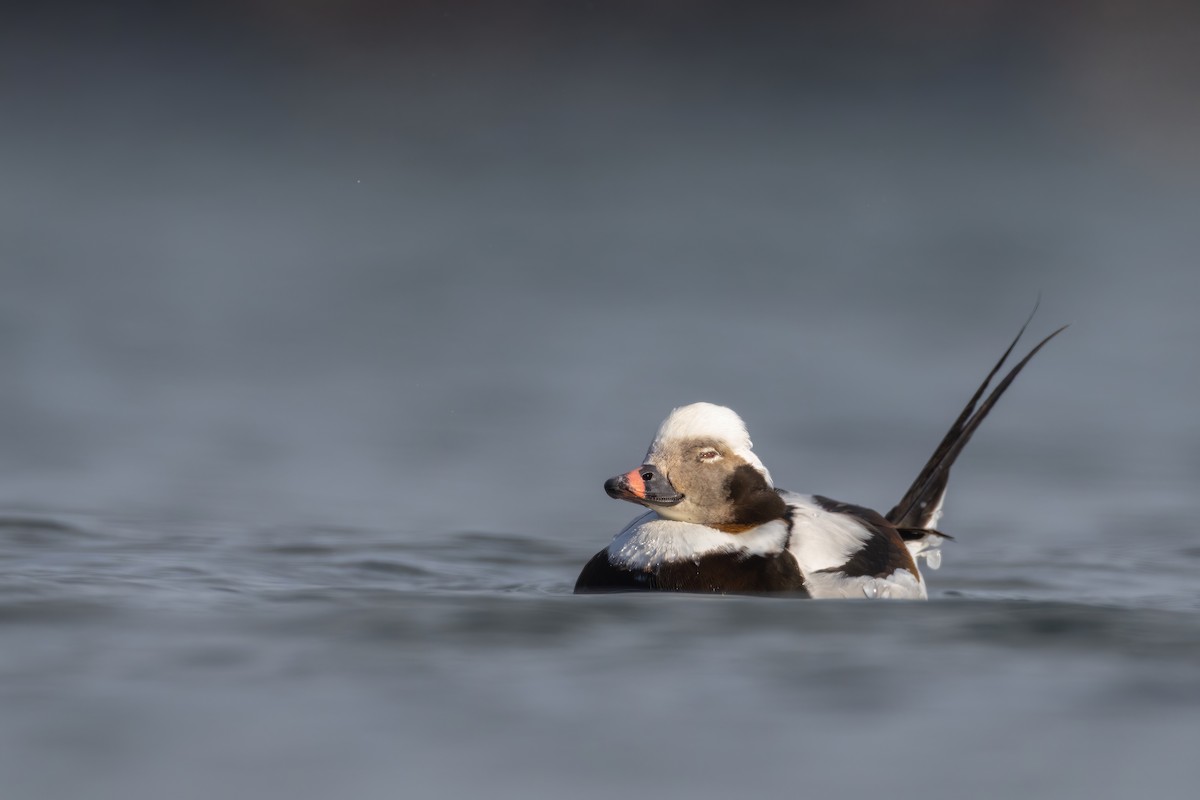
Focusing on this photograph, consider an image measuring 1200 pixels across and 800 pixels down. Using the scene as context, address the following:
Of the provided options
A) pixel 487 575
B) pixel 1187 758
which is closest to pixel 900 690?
pixel 1187 758

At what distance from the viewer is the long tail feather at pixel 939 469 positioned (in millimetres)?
6316

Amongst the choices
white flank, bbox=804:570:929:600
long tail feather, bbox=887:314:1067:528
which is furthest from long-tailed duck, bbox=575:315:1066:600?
long tail feather, bbox=887:314:1067:528

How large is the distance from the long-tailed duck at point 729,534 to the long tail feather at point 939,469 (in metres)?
0.39

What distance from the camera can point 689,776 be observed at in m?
3.35

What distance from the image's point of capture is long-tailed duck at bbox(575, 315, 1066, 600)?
5.37 m

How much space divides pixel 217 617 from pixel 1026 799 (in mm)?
2274

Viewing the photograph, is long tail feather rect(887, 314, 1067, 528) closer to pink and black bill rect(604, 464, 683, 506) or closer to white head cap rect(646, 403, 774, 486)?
white head cap rect(646, 403, 774, 486)

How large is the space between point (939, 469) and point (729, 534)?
1.13 m

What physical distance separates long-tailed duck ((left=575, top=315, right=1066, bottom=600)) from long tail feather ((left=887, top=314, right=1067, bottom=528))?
0.39 m

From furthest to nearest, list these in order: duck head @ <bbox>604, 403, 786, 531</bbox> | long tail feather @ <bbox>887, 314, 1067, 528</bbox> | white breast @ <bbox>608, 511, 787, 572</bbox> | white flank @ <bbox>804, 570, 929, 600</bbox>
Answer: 1. long tail feather @ <bbox>887, 314, 1067, 528</bbox>
2. duck head @ <bbox>604, 403, 786, 531</bbox>
3. white breast @ <bbox>608, 511, 787, 572</bbox>
4. white flank @ <bbox>804, 570, 929, 600</bbox>

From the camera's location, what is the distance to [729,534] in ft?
18.4

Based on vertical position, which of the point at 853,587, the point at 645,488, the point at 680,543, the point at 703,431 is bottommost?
the point at 853,587

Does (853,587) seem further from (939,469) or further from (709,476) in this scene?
(939,469)

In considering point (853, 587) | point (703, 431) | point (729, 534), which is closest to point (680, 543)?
point (729, 534)
